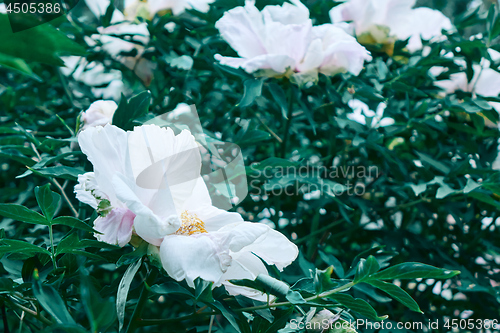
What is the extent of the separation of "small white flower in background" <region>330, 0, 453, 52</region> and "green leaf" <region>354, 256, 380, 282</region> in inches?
24.6

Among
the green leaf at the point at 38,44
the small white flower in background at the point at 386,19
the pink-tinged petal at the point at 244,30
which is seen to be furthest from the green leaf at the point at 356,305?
the small white flower in background at the point at 386,19

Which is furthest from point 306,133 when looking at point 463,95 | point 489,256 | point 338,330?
point 338,330

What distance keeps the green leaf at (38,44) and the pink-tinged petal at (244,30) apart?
567 mm

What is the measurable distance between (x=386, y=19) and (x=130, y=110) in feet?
2.08

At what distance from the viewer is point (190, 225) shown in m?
0.44

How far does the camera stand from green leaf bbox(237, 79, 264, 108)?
0.65m

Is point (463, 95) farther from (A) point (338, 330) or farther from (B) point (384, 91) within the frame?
(A) point (338, 330)

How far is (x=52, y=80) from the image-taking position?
1026 mm

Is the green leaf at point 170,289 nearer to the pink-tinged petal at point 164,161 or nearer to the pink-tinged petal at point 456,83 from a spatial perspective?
the pink-tinged petal at point 164,161

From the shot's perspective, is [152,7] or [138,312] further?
[152,7]

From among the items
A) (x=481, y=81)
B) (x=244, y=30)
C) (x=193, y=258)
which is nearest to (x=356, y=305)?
(x=193, y=258)

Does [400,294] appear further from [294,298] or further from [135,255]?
[135,255]

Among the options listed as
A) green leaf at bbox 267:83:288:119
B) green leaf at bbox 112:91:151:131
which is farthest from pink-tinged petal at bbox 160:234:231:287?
green leaf at bbox 267:83:288:119

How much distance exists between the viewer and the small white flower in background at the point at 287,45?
0.69 m
